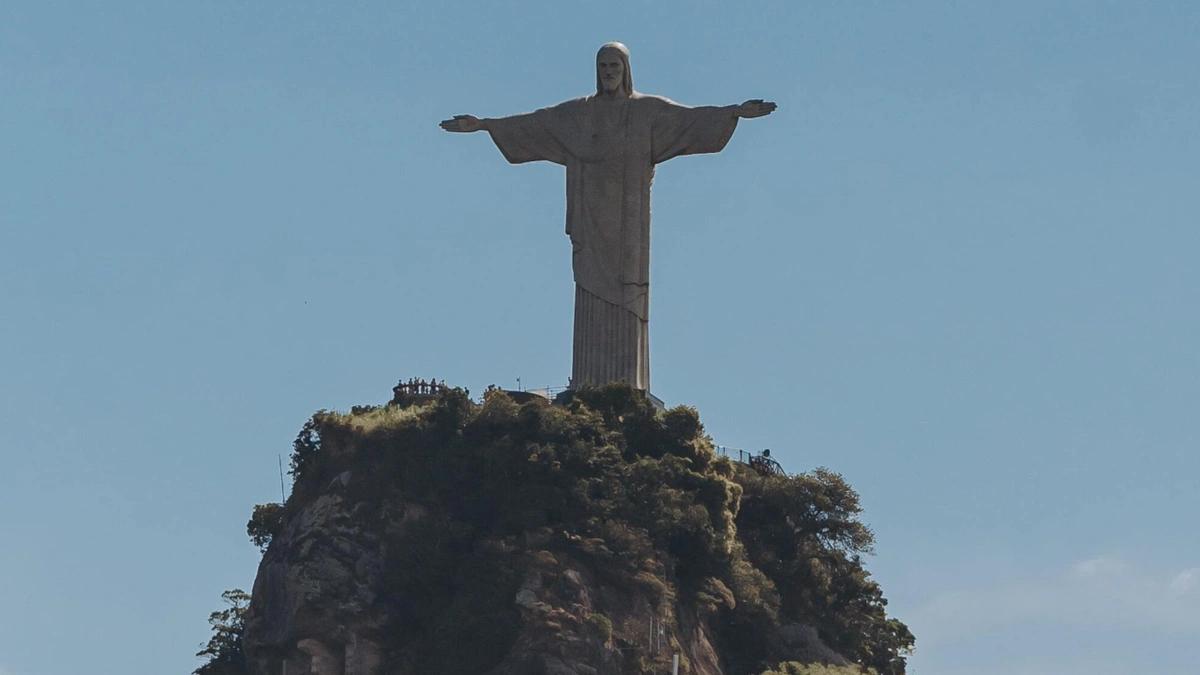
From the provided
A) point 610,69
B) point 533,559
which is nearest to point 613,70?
point 610,69

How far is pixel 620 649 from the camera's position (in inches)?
2591

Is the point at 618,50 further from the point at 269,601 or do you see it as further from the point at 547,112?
the point at 269,601

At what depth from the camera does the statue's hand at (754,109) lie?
72.4 m

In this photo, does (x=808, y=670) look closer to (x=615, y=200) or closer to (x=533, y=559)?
(x=533, y=559)

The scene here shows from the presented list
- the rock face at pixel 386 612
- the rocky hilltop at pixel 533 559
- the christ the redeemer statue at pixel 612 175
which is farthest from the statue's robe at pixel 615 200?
the rock face at pixel 386 612

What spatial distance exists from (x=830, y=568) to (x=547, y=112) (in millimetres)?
10957

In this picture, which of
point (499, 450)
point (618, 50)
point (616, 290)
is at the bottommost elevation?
point (499, 450)

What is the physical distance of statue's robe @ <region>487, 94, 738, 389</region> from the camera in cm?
7250

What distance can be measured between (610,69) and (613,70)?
6 centimetres

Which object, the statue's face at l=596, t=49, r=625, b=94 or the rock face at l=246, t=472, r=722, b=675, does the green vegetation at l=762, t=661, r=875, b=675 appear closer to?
the rock face at l=246, t=472, r=722, b=675

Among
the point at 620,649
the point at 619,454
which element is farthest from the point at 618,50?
the point at 620,649

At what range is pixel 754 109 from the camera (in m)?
72.6

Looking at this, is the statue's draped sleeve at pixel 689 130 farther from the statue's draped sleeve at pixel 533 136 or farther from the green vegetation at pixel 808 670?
the green vegetation at pixel 808 670

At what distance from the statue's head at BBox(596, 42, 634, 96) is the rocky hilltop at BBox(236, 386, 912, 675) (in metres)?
6.74
